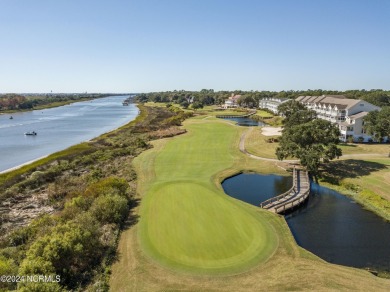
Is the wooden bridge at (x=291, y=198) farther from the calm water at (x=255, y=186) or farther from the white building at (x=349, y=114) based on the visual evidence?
the white building at (x=349, y=114)

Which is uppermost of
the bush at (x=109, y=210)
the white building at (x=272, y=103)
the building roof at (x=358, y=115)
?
the white building at (x=272, y=103)

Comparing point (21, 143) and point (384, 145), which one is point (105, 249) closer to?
point (384, 145)

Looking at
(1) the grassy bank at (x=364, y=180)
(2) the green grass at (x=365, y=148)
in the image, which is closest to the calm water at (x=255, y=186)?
Result: (1) the grassy bank at (x=364, y=180)

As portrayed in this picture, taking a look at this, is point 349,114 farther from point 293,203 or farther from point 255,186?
point 293,203

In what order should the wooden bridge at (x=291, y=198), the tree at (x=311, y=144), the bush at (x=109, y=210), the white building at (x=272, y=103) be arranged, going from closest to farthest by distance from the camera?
the bush at (x=109, y=210) < the wooden bridge at (x=291, y=198) < the tree at (x=311, y=144) < the white building at (x=272, y=103)

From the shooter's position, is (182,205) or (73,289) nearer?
(73,289)

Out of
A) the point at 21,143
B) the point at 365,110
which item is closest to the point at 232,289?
the point at 365,110
